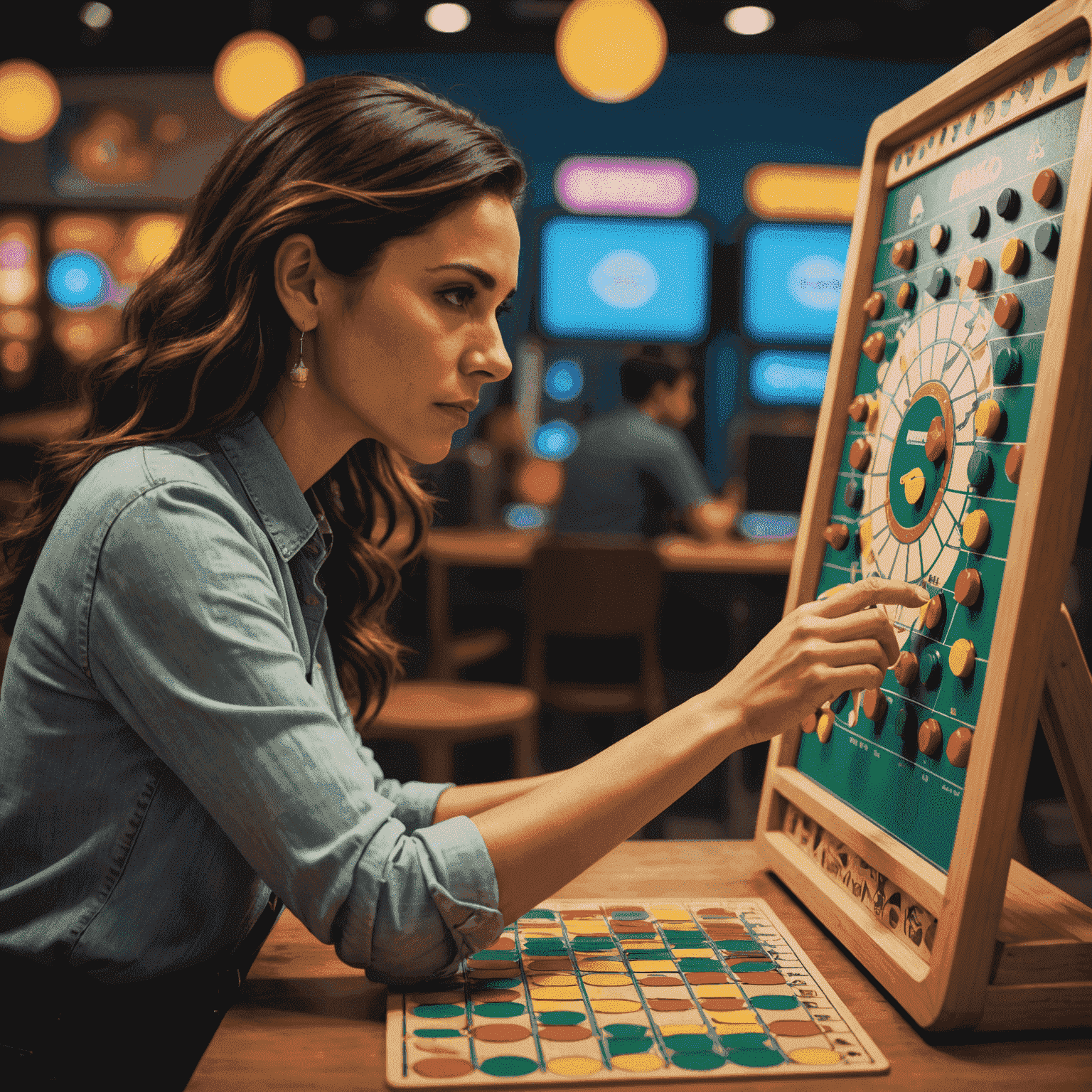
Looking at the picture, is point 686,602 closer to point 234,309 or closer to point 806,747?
point 806,747

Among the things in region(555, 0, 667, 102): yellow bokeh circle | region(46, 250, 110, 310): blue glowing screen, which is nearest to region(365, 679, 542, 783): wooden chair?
region(555, 0, 667, 102): yellow bokeh circle

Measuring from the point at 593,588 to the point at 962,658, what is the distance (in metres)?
2.46

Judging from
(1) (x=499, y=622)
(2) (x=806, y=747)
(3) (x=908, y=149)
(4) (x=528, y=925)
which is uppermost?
(3) (x=908, y=149)

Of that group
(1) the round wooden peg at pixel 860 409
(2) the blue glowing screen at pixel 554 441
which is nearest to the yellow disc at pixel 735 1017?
(1) the round wooden peg at pixel 860 409

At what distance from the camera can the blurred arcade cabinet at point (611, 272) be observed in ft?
20.2

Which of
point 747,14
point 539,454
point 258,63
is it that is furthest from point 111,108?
point 747,14

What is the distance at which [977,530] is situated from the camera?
2.62ft

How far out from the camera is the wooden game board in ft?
2.23

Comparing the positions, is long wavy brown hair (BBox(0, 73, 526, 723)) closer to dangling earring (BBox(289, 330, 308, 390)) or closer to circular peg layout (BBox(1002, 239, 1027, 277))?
dangling earring (BBox(289, 330, 308, 390))

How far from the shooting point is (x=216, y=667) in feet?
2.54

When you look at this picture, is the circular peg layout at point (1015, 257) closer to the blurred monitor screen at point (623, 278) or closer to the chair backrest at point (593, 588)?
the chair backrest at point (593, 588)

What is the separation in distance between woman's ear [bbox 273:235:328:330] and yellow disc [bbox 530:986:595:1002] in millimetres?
611

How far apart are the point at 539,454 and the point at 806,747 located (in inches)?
203

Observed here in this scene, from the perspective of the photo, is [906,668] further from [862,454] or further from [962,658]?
[862,454]
